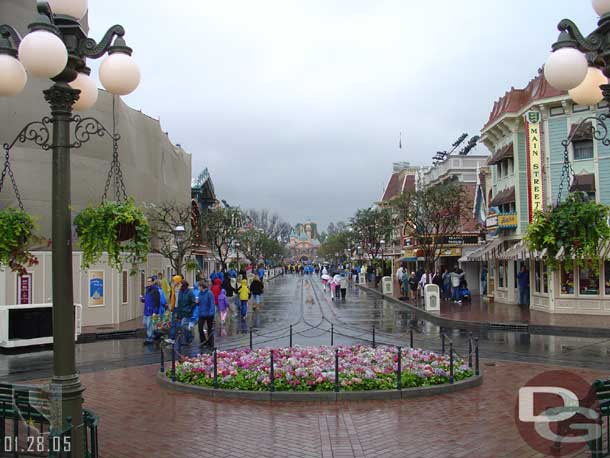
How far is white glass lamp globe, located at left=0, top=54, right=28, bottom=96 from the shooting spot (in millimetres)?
6043

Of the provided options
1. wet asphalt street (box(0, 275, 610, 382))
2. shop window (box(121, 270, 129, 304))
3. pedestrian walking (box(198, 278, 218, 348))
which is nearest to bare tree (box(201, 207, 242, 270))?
wet asphalt street (box(0, 275, 610, 382))

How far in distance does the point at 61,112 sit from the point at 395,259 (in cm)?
6600

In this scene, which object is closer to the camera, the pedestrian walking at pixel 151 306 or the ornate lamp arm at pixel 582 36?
the ornate lamp arm at pixel 582 36

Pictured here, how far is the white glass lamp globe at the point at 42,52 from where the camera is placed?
18.1 ft

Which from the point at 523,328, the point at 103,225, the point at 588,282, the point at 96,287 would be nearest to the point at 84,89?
the point at 103,225

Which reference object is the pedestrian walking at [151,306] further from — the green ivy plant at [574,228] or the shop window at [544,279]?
Answer: the shop window at [544,279]

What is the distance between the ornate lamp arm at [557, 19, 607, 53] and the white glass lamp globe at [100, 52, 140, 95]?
15.0 ft

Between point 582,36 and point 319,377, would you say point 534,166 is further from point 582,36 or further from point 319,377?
point 582,36

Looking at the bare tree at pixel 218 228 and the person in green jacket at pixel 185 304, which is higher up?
the bare tree at pixel 218 228

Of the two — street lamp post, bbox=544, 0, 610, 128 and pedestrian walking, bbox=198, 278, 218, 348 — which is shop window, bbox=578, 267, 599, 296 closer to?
pedestrian walking, bbox=198, 278, 218, 348

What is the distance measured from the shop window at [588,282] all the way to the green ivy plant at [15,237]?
74.7 ft

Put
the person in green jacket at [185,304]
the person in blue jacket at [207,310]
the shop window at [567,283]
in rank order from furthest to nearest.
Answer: the shop window at [567,283] → the person in blue jacket at [207,310] → the person in green jacket at [185,304]

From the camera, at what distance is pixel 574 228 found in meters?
7.87
